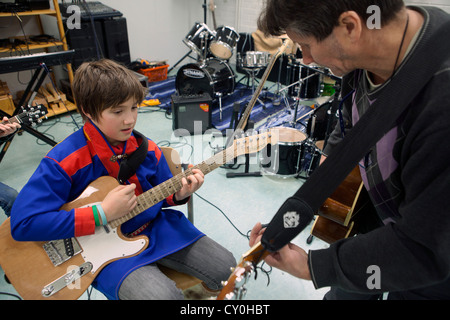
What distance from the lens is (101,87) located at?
1.21 m

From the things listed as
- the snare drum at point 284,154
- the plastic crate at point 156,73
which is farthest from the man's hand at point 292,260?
the plastic crate at point 156,73

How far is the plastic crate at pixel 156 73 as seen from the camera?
16.6ft

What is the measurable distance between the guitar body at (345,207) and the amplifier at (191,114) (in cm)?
232

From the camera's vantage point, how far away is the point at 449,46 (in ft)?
2.02

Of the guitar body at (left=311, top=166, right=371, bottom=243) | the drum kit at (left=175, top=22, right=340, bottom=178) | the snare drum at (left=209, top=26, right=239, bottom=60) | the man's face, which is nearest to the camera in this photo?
the man's face

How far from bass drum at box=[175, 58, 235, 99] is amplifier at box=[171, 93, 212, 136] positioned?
1.22ft

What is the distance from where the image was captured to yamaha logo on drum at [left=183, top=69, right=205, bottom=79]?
3940 millimetres

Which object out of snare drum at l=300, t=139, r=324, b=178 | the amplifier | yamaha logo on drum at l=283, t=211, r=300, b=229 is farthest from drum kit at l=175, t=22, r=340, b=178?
yamaha logo on drum at l=283, t=211, r=300, b=229

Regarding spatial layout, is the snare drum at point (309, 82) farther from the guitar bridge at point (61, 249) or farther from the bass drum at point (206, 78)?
the guitar bridge at point (61, 249)

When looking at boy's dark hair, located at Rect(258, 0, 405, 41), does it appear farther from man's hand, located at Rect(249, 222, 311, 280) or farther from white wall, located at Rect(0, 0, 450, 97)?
white wall, located at Rect(0, 0, 450, 97)

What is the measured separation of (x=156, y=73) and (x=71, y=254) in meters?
4.60
